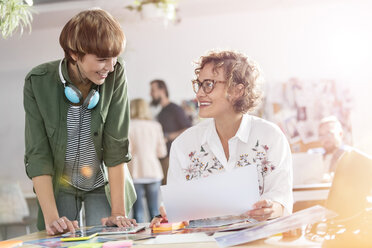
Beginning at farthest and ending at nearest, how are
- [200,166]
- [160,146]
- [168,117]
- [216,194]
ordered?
[168,117] < [160,146] < [200,166] < [216,194]

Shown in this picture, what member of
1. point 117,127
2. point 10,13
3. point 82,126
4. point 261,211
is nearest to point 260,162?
point 261,211

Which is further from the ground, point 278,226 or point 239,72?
point 239,72

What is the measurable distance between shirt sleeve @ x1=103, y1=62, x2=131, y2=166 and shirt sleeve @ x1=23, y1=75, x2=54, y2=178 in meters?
0.21

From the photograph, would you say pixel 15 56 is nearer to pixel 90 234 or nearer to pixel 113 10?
pixel 113 10

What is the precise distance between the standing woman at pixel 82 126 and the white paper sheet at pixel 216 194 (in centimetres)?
28

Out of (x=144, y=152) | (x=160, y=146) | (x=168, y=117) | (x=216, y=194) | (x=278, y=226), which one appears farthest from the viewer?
(x=168, y=117)

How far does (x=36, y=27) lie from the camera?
Result: 7.93 m

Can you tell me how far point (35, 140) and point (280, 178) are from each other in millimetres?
871

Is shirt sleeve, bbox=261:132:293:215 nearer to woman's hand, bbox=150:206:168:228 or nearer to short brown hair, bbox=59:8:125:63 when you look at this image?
woman's hand, bbox=150:206:168:228

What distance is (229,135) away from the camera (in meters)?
2.13

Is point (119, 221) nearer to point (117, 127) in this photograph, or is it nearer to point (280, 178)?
point (117, 127)

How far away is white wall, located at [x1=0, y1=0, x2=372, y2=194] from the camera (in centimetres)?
736

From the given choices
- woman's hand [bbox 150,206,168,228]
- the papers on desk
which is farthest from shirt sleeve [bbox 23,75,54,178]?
the papers on desk

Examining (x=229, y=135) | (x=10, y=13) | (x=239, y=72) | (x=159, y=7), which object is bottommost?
(x=229, y=135)
